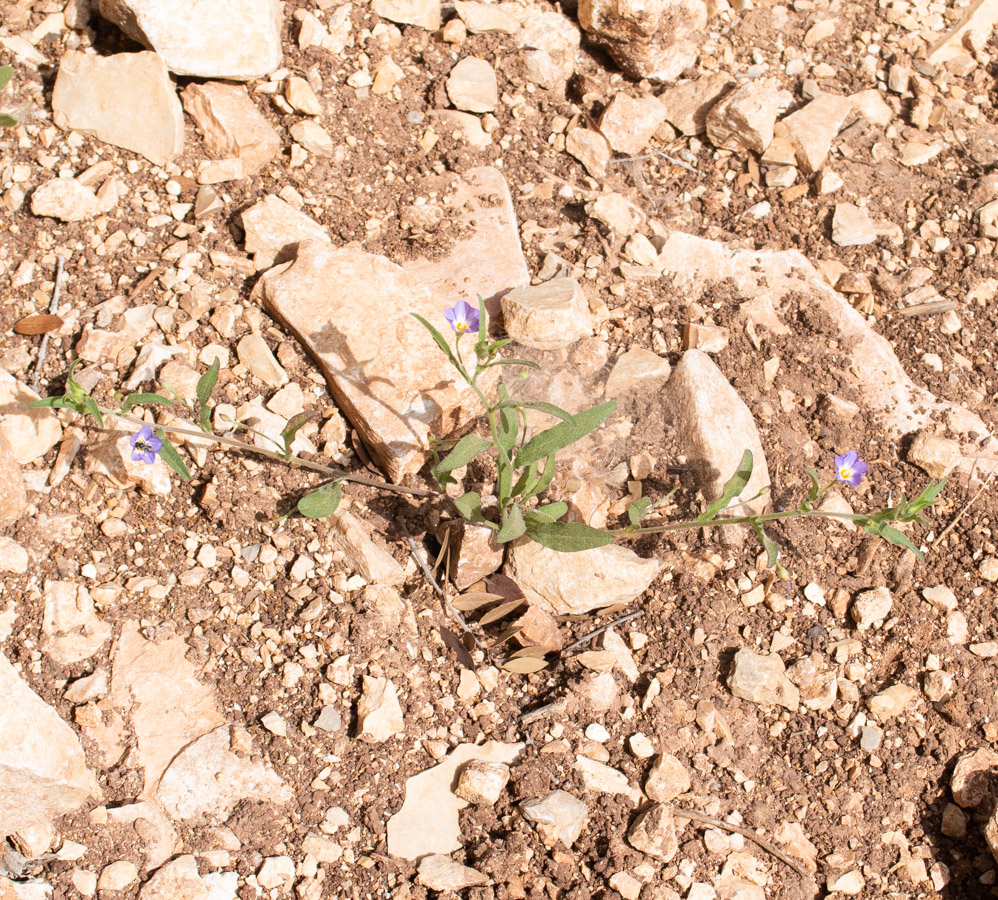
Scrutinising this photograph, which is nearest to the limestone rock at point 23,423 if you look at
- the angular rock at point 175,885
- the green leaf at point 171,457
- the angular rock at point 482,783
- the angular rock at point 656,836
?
the green leaf at point 171,457

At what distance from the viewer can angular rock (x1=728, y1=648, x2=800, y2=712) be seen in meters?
2.59

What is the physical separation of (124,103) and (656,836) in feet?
9.43

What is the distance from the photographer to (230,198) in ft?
10.7

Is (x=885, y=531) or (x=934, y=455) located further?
(x=934, y=455)

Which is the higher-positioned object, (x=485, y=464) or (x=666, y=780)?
(x=485, y=464)

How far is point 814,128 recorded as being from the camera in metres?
3.69

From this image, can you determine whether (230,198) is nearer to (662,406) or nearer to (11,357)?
(11,357)

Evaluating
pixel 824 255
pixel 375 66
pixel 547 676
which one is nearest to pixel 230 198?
pixel 375 66

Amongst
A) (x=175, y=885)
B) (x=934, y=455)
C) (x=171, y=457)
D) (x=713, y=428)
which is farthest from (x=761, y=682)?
(x=171, y=457)

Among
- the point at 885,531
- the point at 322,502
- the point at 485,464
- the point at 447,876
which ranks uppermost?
the point at 885,531

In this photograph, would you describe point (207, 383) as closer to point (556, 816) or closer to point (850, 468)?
point (556, 816)

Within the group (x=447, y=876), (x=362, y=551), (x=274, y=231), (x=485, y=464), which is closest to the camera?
(x=447, y=876)

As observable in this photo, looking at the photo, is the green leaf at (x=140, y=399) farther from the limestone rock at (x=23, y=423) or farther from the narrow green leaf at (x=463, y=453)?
the narrow green leaf at (x=463, y=453)

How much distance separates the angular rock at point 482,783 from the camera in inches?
95.3
